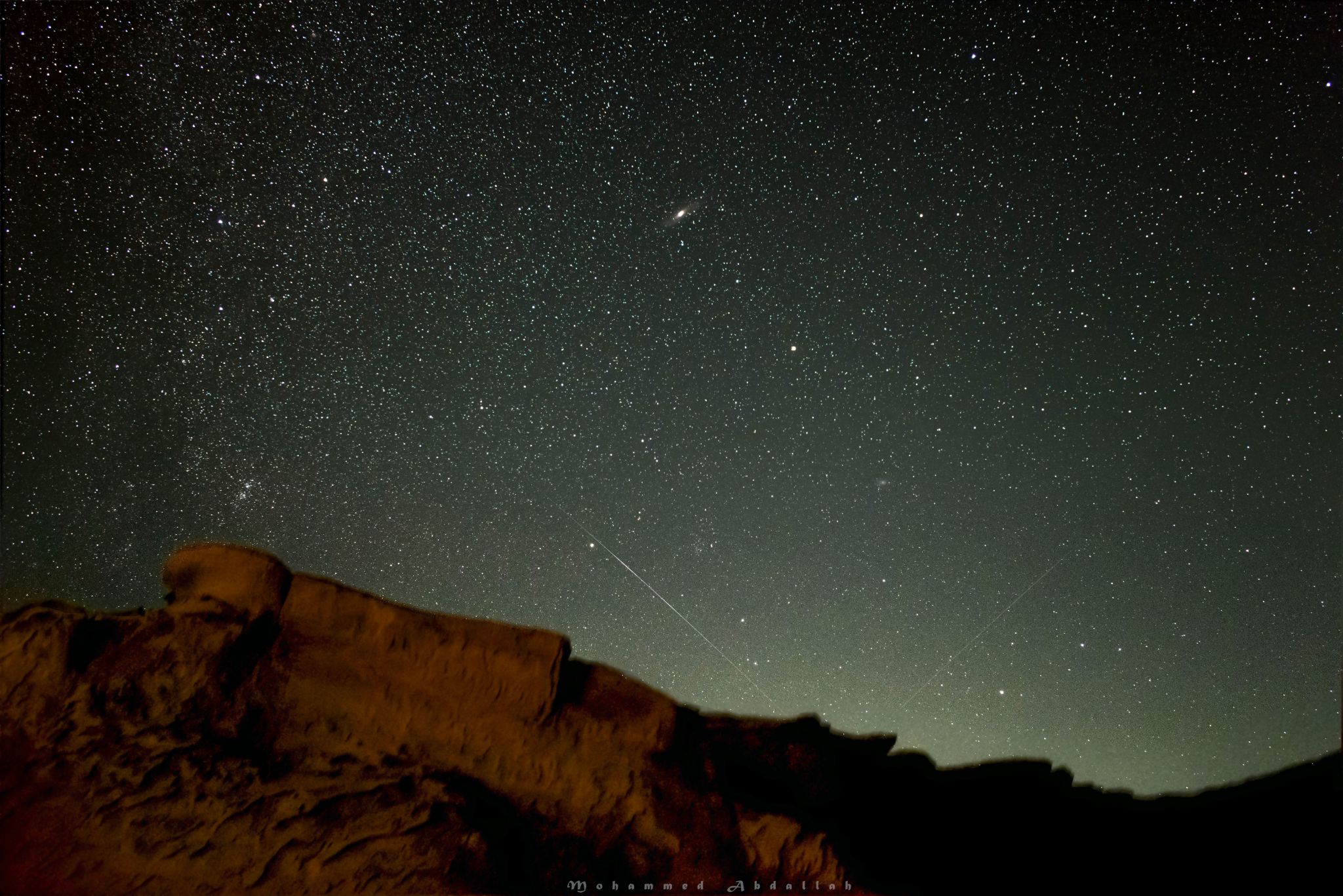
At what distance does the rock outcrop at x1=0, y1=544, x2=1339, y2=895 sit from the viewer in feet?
18.2

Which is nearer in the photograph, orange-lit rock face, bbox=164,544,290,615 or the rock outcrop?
the rock outcrop

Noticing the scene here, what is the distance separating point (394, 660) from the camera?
287 inches

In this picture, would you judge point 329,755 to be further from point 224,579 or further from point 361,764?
point 224,579

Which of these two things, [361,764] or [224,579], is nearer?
[361,764]

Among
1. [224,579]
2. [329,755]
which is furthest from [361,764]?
[224,579]

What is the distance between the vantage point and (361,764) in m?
6.53

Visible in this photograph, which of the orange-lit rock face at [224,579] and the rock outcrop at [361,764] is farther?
the orange-lit rock face at [224,579]

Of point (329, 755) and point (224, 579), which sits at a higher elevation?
point (224, 579)

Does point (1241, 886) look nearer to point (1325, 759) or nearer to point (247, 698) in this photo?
point (1325, 759)

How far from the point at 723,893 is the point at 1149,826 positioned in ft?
37.5

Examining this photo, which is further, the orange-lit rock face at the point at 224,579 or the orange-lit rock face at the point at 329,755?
the orange-lit rock face at the point at 224,579

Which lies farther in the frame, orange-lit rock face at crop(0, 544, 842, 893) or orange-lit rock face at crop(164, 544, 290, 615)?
orange-lit rock face at crop(164, 544, 290, 615)

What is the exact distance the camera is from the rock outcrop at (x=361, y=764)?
18.2 feet

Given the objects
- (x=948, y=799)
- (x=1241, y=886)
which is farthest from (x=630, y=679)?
A: (x=1241, y=886)
